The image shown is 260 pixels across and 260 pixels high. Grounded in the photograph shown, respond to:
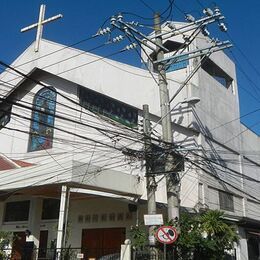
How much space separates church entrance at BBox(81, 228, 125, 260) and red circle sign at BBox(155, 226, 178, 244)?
717 cm

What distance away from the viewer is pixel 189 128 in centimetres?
2030

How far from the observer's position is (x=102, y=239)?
64.3ft

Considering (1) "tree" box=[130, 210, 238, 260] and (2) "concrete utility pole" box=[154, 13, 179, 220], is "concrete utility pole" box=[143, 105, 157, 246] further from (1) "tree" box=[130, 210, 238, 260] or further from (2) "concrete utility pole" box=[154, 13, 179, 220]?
(1) "tree" box=[130, 210, 238, 260]

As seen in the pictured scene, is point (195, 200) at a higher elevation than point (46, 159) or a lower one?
lower

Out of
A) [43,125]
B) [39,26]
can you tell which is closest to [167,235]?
[43,125]

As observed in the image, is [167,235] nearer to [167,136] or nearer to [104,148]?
[167,136]

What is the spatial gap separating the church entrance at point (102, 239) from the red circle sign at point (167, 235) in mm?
7168

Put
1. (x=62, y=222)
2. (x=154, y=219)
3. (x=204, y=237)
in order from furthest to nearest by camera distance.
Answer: (x=62, y=222), (x=204, y=237), (x=154, y=219)

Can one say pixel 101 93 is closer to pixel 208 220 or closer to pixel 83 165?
pixel 83 165

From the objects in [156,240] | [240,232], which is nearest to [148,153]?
[156,240]

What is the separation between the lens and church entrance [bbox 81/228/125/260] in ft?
62.7

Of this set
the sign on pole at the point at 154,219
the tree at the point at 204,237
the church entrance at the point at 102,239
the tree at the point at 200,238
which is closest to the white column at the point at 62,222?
the tree at the point at 200,238

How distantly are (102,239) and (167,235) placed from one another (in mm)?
8084

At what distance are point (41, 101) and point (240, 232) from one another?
471 inches
